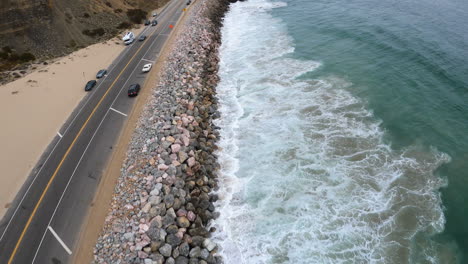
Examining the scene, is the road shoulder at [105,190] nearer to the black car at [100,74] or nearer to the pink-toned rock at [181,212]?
the pink-toned rock at [181,212]

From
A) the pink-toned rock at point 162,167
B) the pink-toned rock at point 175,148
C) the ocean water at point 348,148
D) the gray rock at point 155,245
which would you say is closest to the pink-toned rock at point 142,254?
the gray rock at point 155,245

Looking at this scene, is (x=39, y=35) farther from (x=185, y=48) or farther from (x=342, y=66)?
(x=342, y=66)

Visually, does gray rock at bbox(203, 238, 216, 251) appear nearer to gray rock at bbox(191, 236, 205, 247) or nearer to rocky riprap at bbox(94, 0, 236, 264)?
rocky riprap at bbox(94, 0, 236, 264)

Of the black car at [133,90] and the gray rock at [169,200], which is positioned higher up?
the black car at [133,90]

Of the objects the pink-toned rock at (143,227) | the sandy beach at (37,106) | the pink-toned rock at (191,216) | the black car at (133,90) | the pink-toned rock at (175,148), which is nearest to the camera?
the pink-toned rock at (143,227)

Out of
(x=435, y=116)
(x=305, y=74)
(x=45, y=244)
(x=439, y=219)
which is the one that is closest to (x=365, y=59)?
(x=305, y=74)

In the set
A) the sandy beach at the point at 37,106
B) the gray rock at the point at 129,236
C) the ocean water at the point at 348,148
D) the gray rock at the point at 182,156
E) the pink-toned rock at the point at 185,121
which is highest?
the sandy beach at the point at 37,106

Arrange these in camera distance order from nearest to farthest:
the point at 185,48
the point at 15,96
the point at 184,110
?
the point at 184,110 < the point at 15,96 < the point at 185,48
